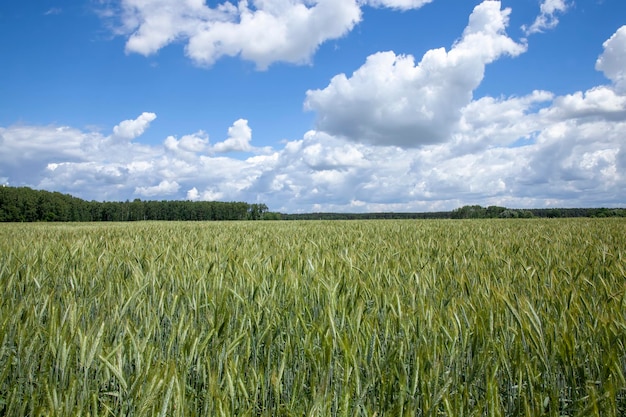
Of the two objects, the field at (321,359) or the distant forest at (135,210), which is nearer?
the field at (321,359)

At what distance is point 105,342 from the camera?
1838 mm

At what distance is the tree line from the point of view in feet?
244

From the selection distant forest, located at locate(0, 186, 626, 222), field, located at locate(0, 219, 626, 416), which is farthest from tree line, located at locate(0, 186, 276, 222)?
field, located at locate(0, 219, 626, 416)

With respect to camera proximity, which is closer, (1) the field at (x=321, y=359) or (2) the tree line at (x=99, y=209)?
(1) the field at (x=321, y=359)

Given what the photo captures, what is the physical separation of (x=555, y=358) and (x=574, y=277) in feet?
6.07

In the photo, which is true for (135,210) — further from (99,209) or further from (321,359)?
(321,359)

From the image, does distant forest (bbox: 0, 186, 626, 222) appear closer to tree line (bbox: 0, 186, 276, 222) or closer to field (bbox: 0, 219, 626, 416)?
tree line (bbox: 0, 186, 276, 222)

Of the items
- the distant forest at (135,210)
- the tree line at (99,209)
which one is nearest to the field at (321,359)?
the distant forest at (135,210)

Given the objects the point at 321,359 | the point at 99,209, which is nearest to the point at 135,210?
the point at 99,209

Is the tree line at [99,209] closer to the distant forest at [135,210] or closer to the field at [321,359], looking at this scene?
the distant forest at [135,210]

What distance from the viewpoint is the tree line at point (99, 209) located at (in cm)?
7444

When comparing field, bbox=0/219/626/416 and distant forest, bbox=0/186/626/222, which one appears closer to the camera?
field, bbox=0/219/626/416

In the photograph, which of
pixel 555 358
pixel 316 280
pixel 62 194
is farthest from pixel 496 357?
pixel 62 194

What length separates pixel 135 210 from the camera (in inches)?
4001
